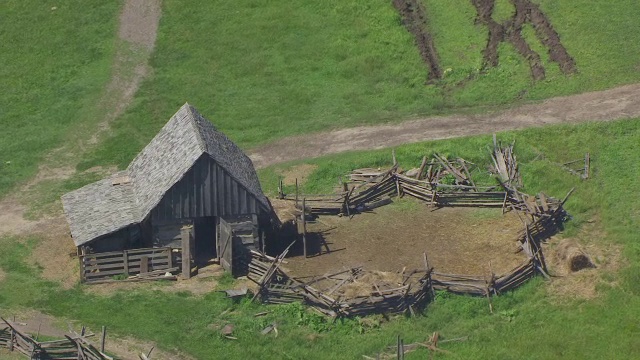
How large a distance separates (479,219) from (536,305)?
7180 mm

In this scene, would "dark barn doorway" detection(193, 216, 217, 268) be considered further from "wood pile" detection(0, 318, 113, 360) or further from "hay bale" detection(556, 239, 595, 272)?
"hay bale" detection(556, 239, 595, 272)

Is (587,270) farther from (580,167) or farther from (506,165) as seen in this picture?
(506,165)

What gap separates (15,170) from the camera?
5891 cm

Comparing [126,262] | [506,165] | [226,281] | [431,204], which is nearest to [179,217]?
[126,262]

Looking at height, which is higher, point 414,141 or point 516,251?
point 414,141

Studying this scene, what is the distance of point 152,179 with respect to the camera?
49688mm

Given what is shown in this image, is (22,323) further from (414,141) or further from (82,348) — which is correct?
(414,141)

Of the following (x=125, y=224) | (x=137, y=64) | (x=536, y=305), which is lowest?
(x=536, y=305)

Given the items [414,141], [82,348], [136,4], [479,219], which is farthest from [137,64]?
[82,348]

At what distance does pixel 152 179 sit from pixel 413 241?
1160 centimetres

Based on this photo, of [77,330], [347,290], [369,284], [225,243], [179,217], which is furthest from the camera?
[225,243]

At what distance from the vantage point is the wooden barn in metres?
48.2

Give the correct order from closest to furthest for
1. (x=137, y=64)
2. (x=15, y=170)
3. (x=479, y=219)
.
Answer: (x=479, y=219) < (x=15, y=170) < (x=137, y=64)

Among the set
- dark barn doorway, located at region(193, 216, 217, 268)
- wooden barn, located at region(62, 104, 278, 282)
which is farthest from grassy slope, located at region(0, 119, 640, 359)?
dark barn doorway, located at region(193, 216, 217, 268)
